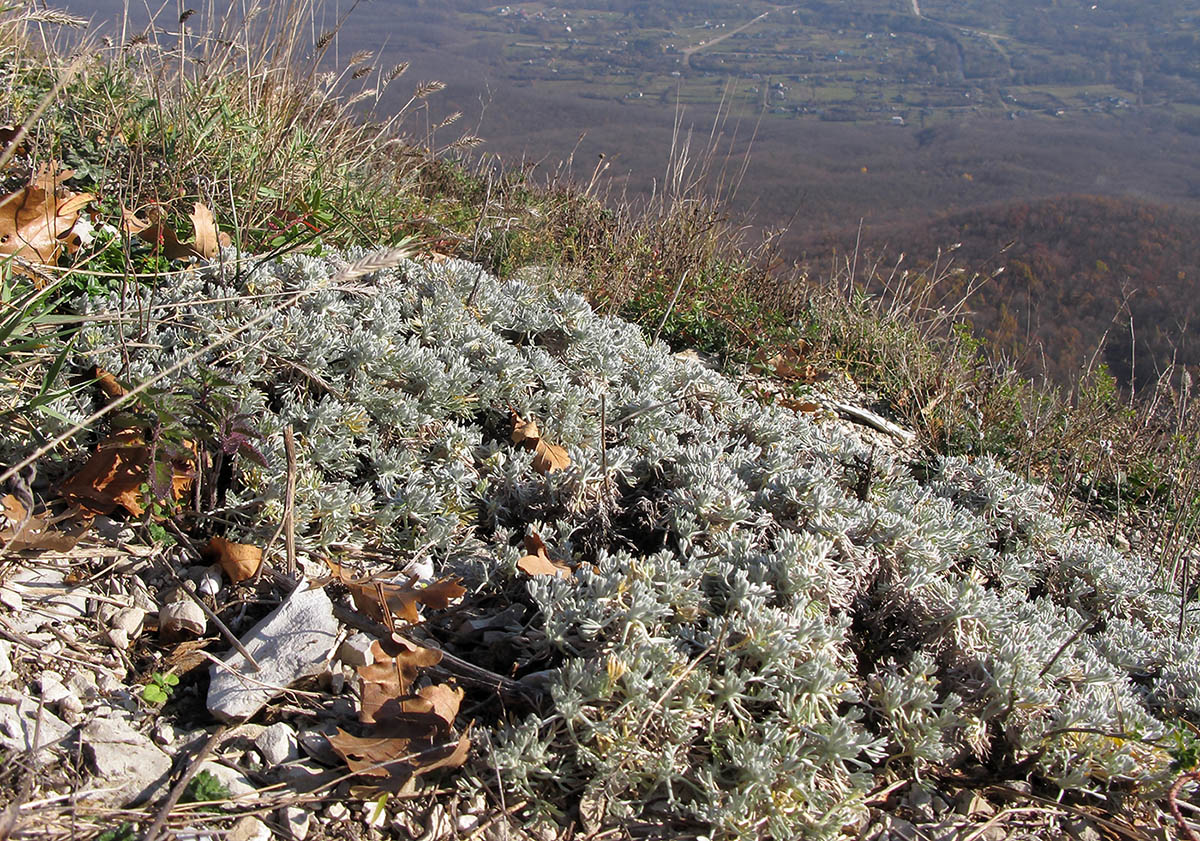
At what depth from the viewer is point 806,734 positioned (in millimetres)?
1948

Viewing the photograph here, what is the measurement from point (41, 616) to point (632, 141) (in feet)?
79.1

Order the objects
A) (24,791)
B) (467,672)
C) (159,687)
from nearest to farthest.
Result: (24,791) < (159,687) < (467,672)

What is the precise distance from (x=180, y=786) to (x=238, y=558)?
72 cm

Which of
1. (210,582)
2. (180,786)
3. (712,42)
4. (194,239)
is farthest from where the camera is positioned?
(712,42)

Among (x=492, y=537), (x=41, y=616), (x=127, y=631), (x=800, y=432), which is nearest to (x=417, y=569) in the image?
(x=492, y=537)

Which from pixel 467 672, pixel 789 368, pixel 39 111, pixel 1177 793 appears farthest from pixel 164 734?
pixel 789 368

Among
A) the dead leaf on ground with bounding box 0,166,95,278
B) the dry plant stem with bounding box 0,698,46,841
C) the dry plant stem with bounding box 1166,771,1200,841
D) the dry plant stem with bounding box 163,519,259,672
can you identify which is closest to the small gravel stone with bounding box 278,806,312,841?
the dry plant stem with bounding box 163,519,259,672

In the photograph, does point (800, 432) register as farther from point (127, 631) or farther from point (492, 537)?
point (127, 631)

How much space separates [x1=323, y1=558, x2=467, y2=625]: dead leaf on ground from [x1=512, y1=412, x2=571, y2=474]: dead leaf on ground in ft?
2.05

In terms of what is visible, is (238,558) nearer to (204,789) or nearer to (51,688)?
(51,688)

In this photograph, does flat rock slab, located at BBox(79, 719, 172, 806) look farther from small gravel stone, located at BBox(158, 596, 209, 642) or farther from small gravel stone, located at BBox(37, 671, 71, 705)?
small gravel stone, located at BBox(158, 596, 209, 642)

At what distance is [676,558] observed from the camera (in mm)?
2447

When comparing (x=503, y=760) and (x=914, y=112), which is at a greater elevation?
(x=914, y=112)

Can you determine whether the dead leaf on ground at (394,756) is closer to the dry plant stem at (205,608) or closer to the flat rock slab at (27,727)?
the dry plant stem at (205,608)
